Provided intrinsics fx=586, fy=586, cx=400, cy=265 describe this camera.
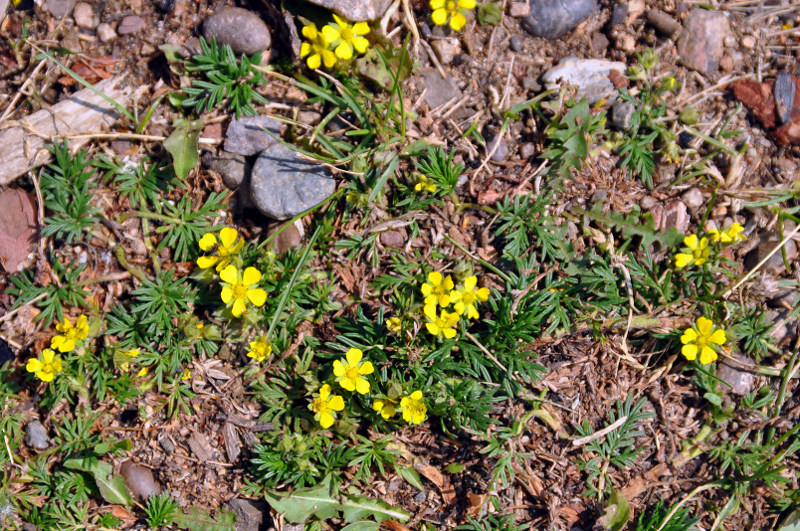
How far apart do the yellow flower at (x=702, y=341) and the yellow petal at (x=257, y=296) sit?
2633 mm

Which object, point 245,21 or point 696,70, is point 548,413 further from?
point 245,21

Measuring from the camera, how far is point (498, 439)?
3.75 metres

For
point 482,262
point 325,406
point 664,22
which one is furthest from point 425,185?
point 664,22

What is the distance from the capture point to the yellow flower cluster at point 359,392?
357cm

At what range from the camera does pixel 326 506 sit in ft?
12.3

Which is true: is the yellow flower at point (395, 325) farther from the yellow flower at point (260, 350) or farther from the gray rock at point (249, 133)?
the gray rock at point (249, 133)

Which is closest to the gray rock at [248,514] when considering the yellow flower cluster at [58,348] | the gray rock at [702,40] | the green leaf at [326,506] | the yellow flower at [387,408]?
the green leaf at [326,506]

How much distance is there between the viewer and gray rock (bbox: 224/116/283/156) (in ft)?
12.9

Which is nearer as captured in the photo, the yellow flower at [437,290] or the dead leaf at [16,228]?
the yellow flower at [437,290]

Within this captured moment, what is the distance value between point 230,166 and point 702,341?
10.7 feet

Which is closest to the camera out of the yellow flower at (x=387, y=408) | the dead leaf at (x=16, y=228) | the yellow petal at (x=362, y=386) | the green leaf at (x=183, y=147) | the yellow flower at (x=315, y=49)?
the yellow petal at (x=362, y=386)

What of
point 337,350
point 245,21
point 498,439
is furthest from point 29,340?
point 498,439

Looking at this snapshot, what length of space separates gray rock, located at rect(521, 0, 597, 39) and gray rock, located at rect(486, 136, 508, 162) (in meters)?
0.84

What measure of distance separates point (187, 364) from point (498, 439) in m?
2.10
